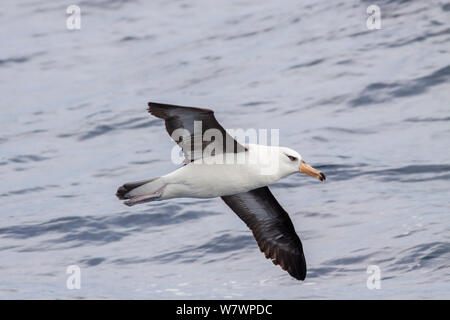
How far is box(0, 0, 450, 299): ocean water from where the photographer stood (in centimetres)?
1271

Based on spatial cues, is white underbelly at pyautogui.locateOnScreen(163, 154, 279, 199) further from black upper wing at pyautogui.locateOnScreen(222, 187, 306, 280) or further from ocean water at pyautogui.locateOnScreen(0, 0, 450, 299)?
ocean water at pyautogui.locateOnScreen(0, 0, 450, 299)

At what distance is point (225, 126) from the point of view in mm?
17484

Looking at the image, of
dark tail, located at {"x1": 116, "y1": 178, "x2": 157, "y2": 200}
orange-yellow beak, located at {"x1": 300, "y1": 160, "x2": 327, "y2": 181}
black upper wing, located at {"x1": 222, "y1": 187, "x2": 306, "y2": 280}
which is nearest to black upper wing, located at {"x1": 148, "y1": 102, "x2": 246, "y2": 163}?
dark tail, located at {"x1": 116, "y1": 178, "x2": 157, "y2": 200}

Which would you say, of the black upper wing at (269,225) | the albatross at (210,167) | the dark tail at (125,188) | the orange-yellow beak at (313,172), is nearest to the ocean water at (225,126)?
the black upper wing at (269,225)

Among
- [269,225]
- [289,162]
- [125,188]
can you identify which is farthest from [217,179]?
[269,225]

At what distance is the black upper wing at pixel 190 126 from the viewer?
10102mm

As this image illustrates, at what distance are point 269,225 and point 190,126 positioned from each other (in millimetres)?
2622

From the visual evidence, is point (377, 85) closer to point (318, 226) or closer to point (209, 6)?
point (318, 226)

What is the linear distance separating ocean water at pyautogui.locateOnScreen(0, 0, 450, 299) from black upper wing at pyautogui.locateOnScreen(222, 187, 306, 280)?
0.33m

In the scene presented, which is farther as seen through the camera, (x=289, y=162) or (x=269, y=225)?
(x=269, y=225)

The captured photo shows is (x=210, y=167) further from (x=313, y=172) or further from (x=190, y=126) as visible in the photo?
(x=313, y=172)

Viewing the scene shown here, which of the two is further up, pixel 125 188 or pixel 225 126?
pixel 125 188

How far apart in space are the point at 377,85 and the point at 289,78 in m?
2.28

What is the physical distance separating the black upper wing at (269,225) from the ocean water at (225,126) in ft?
1.07
